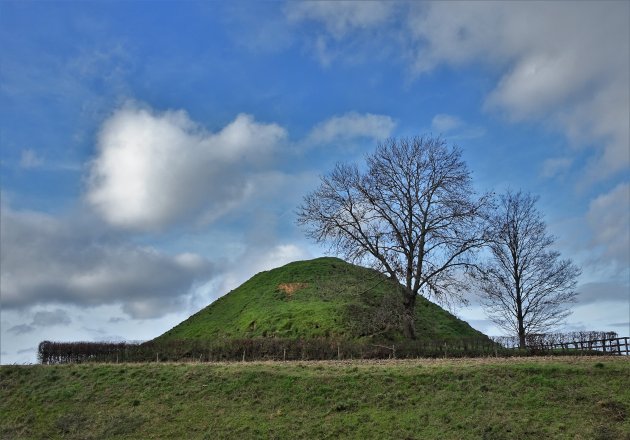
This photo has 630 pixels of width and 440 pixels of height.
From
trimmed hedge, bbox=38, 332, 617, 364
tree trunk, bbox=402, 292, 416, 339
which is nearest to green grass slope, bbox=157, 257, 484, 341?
tree trunk, bbox=402, 292, 416, 339

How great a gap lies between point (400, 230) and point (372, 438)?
21078 mm

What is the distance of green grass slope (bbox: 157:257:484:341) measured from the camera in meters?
39.4

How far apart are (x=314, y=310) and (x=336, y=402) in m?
22.6

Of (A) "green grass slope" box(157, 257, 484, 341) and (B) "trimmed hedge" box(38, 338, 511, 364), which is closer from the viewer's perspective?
(B) "trimmed hedge" box(38, 338, 511, 364)

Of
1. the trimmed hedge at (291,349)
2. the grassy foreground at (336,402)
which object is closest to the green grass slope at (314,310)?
the trimmed hedge at (291,349)

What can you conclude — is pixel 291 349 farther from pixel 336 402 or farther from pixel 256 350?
pixel 336 402

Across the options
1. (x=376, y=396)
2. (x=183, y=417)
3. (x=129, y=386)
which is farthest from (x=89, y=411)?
(x=376, y=396)

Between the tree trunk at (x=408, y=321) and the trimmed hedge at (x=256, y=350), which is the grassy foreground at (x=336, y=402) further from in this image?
the tree trunk at (x=408, y=321)

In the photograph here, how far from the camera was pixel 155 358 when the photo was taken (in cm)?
3553

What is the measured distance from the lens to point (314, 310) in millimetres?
44344

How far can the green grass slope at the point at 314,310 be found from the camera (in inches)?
1553

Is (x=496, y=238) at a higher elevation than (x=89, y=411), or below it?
higher

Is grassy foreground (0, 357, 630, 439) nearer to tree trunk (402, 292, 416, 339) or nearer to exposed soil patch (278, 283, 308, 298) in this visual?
tree trunk (402, 292, 416, 339)

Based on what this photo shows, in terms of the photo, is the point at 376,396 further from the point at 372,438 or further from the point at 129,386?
the point at 129,386
